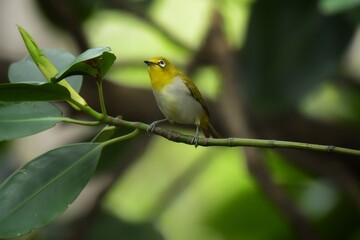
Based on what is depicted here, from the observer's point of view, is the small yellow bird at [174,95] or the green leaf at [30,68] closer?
the green leaf at [30,68]

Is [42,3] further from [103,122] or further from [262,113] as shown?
[103,122]

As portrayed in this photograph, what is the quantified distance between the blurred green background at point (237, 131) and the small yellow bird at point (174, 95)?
552mm

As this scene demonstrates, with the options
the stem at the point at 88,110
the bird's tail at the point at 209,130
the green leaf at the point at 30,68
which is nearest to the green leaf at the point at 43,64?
the stem at the point at 88,110

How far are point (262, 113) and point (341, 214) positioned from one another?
0.40m

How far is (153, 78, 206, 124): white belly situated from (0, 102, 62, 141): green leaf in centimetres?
37

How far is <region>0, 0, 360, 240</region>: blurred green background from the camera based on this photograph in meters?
2.17

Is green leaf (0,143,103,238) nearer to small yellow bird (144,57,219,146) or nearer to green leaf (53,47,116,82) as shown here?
green leaf (53,47,116,82)

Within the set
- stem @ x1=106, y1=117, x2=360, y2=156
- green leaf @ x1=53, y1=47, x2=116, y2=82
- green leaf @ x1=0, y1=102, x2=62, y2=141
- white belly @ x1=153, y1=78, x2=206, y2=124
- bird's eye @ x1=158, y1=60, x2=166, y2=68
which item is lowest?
white belly @ x1=153, y1=78, x2=206, y2=124

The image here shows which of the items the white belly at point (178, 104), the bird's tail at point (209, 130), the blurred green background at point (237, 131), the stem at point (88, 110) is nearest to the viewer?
the stem at point (88, 110)

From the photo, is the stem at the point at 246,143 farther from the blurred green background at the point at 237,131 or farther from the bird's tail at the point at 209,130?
the blurred green background at the point at 237,131

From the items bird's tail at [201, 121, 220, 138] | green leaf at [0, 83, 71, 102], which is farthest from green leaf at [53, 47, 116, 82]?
bird's tail at [201, 121, 220, 138]

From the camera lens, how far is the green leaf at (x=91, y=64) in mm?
877

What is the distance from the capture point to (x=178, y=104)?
1365 millimetres

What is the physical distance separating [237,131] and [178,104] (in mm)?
700
